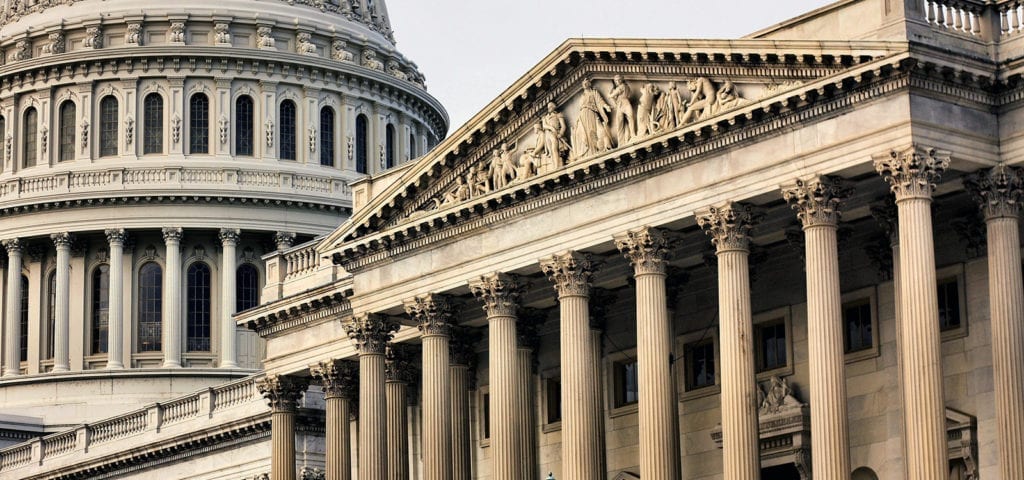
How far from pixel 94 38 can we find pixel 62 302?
535 inches

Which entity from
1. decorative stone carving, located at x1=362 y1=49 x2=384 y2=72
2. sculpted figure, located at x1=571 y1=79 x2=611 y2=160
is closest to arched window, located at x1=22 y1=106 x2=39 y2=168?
decorative stone carving, located at x1=362 y1=49 x2=384 y2=72

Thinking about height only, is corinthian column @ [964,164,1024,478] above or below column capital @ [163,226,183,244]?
below

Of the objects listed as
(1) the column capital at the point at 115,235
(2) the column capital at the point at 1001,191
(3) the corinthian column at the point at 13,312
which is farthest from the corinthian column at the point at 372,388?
(3) the corinthian column at the point at 13,312

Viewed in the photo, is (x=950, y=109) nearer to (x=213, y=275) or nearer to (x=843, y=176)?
(x=843, y=176)

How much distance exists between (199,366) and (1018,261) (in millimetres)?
66092

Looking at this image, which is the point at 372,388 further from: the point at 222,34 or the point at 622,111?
the point at 222,34

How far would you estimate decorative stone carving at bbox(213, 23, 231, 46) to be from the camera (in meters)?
113

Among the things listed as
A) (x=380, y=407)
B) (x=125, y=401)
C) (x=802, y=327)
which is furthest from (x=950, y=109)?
(x=125, y=401)

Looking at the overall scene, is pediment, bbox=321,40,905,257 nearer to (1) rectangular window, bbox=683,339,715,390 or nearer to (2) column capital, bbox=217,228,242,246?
(1) rectangular window, bbox=683,339,715,390

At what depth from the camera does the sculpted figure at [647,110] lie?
53875 mm

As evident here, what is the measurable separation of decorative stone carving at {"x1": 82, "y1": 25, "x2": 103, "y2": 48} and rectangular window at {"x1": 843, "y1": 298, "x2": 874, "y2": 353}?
65.2 m

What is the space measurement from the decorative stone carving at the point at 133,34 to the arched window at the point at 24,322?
42.9 feet

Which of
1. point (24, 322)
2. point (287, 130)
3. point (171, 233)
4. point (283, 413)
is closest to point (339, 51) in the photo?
point (287, 130)

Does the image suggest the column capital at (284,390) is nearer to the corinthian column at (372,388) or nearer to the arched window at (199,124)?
the corinthian column at (372,388)
